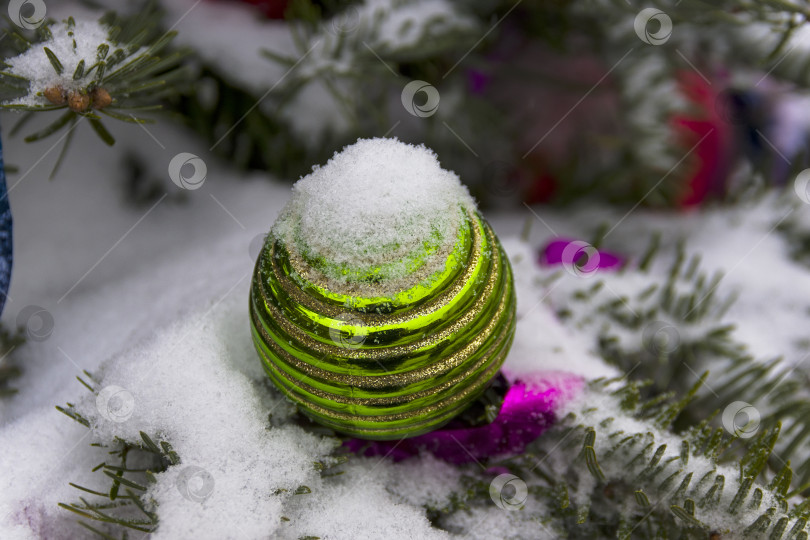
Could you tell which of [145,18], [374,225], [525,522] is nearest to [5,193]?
[145,18]

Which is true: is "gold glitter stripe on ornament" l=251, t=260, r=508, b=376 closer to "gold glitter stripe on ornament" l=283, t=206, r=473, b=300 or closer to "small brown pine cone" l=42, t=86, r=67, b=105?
"gold glitter stripe on ornament" l=283, t=206, r=473, b=300

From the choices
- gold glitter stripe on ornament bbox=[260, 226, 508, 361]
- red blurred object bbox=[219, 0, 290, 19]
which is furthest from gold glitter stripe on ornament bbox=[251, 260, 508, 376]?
red blurred object bbox=[219, 0, 290, 19]

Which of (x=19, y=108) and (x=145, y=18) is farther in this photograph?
(x=145, y=18)

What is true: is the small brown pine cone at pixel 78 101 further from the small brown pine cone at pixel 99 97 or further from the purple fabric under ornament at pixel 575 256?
the purple fabric under ornament at pixel 575 256

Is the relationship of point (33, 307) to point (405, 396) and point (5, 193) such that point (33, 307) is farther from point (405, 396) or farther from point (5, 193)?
point (405, 396)

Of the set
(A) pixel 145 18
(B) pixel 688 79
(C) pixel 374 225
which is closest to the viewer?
(C) pixel 374 225

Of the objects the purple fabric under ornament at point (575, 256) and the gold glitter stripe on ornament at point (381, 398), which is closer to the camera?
the gold glitter stripe on ornament at point (381, 398)

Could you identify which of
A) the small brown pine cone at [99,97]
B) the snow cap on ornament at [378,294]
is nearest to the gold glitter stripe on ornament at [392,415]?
the snow cap on ornament at [378,294]
